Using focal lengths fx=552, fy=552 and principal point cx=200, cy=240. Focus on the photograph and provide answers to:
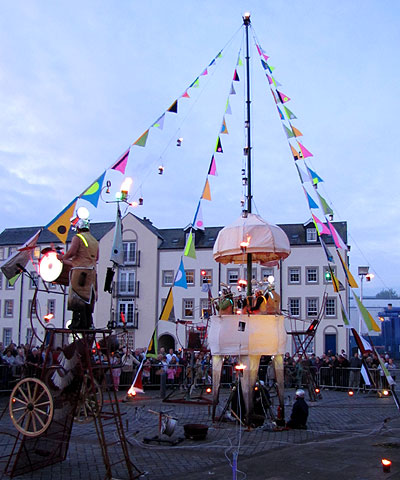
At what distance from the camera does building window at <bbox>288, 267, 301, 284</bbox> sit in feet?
142

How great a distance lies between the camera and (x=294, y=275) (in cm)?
4338

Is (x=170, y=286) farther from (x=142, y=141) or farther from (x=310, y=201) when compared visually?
(x=142, y=141)

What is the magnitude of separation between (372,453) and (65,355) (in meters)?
5.87

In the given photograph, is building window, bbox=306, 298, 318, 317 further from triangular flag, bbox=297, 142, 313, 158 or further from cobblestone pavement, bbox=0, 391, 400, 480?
triangular flag, bbox=297, 142, 313, 158

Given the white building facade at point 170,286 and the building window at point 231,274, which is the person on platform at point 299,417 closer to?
the white building facade at point 170,286

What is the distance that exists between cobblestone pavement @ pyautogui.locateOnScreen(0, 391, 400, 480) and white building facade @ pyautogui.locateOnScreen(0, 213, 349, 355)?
2470cm

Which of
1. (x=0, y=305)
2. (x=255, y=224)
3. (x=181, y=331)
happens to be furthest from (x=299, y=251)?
(x=255, y=224)

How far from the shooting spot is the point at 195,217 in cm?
Answer: 1511

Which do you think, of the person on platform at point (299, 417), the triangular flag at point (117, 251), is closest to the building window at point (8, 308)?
the person on platform at point (299, 417)

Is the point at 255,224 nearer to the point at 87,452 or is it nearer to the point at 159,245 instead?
the point at 87,452

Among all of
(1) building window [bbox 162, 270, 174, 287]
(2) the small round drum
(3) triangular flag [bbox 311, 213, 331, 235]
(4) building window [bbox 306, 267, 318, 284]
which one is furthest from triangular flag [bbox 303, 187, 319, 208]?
(1) building window [bbox 162, 270, 174, 287]

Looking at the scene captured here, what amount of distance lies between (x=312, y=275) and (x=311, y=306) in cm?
241

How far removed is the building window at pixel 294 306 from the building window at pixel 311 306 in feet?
2.40

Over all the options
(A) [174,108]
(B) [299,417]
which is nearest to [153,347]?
(B) [299,417]
